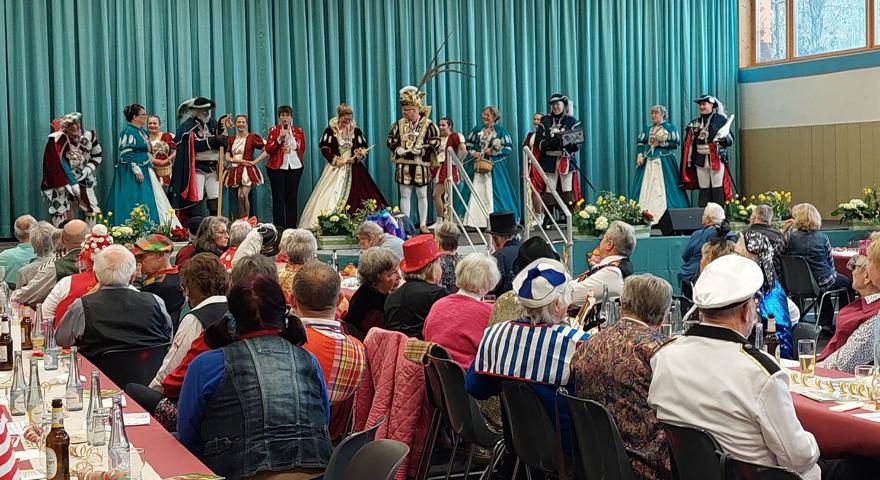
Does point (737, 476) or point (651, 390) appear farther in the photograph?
point (651, 390)

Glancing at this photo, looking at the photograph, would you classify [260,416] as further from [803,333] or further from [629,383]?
[803,333]

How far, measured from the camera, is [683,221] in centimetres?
1153

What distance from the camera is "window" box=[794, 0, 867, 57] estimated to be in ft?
47.0

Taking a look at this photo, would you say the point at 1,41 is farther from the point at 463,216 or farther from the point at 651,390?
the point at 651,390

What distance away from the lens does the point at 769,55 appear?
15.7m

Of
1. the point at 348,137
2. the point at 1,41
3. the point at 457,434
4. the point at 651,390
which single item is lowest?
the point at 457,434

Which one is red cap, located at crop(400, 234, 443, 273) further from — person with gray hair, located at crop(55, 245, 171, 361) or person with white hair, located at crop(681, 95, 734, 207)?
person with white hair, located at crop(681, 95, 734, 207)

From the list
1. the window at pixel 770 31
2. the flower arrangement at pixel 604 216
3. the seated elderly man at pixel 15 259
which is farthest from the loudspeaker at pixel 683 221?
the seated elderly man at pixel 15 259

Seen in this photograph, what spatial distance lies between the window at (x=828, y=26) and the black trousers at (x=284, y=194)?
686cm

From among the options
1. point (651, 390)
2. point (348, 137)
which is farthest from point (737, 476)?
point (348, 137)

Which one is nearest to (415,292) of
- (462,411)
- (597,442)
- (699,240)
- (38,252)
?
(462,411)

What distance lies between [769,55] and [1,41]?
31.6ft

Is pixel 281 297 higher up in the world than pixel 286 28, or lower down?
lower down

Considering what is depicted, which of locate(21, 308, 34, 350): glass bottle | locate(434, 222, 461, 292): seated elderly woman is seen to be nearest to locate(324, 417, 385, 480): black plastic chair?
locate(21, 308, 34, 350): glass bottle
